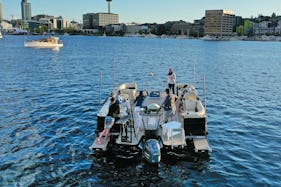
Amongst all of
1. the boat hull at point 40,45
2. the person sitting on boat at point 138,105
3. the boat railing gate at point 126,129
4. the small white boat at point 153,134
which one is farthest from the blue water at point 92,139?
the boat hull at point 40,45

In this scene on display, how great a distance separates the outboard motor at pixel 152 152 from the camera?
13.7 meters

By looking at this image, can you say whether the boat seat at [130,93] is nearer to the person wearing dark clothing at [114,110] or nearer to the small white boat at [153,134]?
the small white boat at [153,134]

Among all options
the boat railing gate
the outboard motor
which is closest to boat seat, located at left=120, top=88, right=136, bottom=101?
the boat railing gate

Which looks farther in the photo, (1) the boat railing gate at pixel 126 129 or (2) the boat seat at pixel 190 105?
(2) the boat seat at pixel 190 105

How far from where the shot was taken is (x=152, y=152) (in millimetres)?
13680

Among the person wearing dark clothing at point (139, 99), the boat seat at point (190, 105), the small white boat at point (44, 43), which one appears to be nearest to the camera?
the boat seat at point (190, 105)

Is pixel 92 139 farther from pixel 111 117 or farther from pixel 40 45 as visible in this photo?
pixel 40 45

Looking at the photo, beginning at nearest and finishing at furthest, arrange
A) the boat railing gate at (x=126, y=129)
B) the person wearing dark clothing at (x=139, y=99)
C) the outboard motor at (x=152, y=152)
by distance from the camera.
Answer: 1. the outboard motor at (x=152, y=152)
2. the boat railing gate at (x=126, y=129)
3. the person wearing dark clothing at (x=139, y=99)

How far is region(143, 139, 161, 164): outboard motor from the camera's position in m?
13.7

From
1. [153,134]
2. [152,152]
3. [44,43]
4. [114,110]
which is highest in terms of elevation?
[44,43]

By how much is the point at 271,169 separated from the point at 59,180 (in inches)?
376

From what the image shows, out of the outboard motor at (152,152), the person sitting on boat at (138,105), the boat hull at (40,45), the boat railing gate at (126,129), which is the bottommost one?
the outboard motor at (152,152)

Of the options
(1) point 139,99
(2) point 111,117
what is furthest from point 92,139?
(1) point 139,99

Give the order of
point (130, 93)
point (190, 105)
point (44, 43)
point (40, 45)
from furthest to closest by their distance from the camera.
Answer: point (40, 45)
point (44, 43)
point (130, 93)
point (190, 105)
